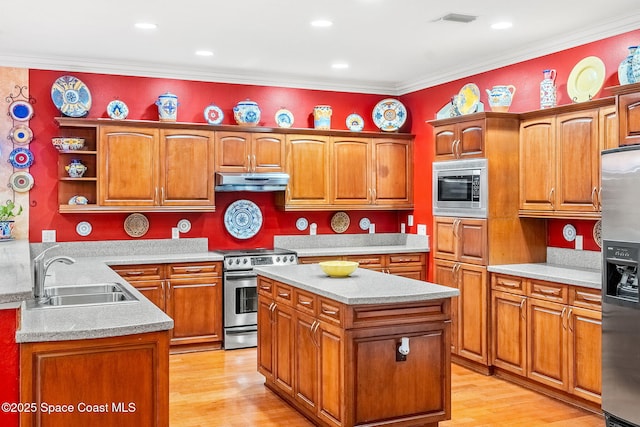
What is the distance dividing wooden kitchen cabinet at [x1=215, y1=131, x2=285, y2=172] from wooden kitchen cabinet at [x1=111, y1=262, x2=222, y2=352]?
1054 millimetres

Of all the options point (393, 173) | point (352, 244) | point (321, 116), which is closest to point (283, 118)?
point (321, 116)

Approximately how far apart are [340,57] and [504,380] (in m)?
3.21

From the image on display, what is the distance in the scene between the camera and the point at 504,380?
509 centimetres

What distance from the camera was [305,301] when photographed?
3.98 metres

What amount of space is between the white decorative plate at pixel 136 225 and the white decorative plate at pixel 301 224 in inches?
64.9

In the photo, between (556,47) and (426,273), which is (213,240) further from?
(556,47)

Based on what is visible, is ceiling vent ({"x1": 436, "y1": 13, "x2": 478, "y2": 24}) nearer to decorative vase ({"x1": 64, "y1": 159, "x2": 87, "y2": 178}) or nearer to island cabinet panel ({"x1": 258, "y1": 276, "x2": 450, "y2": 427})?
island cabinet panel ({"x1": 258, "y1": 276, "x2": 450, "y2": 427})

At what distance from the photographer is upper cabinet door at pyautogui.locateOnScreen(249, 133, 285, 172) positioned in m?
6.39

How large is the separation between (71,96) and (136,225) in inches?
54.0

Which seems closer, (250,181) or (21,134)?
(21,134)

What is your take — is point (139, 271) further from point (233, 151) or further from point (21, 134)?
point (21, 134)

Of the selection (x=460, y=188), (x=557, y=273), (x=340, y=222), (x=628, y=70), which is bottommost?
(x=557, y=273)

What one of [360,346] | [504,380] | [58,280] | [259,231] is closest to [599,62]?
[504,380]

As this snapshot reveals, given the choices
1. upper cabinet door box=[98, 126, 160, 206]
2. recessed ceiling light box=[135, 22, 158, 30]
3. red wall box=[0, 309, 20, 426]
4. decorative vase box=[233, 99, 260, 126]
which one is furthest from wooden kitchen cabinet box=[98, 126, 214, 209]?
red wall box=[0, 309, 20, 426]
